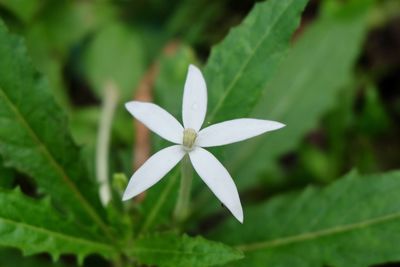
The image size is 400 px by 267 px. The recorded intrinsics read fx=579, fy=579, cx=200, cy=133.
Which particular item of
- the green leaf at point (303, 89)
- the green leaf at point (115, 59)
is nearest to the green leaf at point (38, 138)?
the green leaf at point (303, 89)

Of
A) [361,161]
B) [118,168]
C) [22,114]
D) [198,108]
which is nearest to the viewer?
[198,108]

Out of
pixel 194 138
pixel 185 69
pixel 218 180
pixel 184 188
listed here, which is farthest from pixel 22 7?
pixel 218 180

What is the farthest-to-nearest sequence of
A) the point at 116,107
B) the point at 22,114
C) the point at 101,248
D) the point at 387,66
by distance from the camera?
the point at 387,66, the point at 116,107, the point at 101,248, the point at 22,114

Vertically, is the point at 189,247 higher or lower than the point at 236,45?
lower

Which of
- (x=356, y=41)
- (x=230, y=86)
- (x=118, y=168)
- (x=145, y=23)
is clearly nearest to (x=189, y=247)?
(x=230, y=86)

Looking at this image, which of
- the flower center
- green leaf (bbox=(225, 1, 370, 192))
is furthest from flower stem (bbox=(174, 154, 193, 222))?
green leaf (bbox=(225, 1, 370, 192))

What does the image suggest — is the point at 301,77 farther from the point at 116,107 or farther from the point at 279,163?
the point at 116,107
